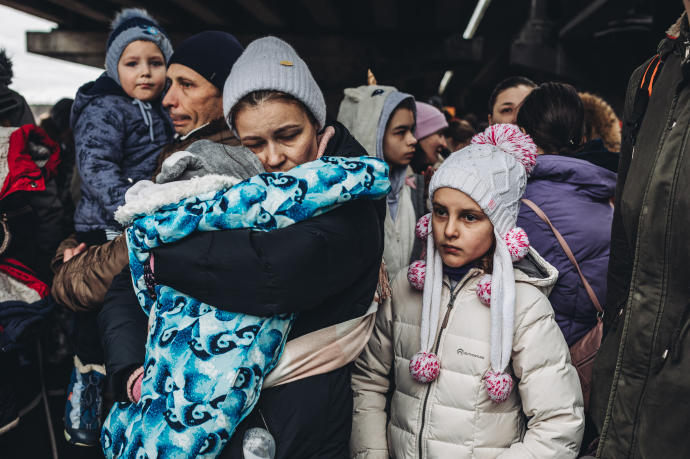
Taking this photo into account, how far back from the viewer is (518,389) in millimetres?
1620

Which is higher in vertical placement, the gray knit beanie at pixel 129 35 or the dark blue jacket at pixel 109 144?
the gray knit beanie at pixel 129 35

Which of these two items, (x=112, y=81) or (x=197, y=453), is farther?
(x=112, y=81)

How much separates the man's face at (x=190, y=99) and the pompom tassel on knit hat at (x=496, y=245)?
0.99m

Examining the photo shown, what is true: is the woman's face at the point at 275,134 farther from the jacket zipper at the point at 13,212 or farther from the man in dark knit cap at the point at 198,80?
the jacket zipper at the point at 13,212

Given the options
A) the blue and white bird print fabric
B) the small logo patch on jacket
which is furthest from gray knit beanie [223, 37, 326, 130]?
the small logo patch on jacket

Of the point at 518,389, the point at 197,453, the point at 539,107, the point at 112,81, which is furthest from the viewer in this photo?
the point at 112,81

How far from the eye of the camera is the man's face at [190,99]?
6.85 ft

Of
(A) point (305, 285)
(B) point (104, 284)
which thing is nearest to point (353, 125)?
(B) point (104, 284)

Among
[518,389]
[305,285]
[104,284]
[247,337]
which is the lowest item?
[518,389]

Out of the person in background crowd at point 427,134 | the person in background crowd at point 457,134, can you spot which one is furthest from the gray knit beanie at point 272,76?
the person in background crowd at point 457,134

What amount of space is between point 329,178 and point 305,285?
25 cm

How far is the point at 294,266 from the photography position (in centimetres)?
114

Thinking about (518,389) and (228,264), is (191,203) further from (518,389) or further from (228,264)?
(518,389)

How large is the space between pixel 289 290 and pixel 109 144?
1563mm
